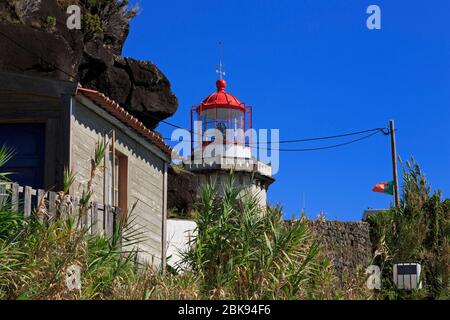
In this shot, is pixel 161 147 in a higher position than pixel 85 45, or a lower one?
lower

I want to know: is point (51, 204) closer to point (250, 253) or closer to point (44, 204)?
point (44, 204)

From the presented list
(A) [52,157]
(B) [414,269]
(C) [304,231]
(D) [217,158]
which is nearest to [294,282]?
(C) [304,231]

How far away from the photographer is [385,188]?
105 ft

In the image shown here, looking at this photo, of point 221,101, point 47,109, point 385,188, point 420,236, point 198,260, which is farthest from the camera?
point 221,101

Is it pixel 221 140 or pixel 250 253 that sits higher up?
pixel 221 140

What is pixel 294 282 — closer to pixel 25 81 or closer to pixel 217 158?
pixel 25 81

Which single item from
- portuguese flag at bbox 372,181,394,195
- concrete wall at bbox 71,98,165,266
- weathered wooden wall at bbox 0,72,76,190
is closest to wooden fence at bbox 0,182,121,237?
concrete wall at bbox 71,98,165,266

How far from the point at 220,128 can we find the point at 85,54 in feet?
33.3

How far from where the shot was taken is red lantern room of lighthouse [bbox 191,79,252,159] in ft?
116

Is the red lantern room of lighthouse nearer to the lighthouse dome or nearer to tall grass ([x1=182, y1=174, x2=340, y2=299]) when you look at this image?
the lighthouse dome

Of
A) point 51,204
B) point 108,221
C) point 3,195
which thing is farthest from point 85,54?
point 3,195

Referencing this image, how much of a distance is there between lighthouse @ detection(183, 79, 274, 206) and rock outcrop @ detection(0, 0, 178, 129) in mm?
6301

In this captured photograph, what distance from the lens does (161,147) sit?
17703mm
